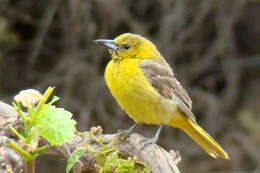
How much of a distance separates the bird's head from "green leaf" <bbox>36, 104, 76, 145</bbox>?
2.14 meters

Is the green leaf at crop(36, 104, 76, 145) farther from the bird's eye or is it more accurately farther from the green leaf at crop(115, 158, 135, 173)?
the bird's eye

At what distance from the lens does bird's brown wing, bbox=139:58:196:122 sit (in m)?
3.60

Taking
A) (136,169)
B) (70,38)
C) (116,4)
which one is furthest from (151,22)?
(136,169)

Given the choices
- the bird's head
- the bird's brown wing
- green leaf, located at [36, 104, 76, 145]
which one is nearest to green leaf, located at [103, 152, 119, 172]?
green leaf, located at [36, 104, 76, 145]

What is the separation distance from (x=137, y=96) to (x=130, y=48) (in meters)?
0.59

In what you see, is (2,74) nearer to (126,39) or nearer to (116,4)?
(116,4)

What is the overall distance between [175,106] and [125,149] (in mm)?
1175

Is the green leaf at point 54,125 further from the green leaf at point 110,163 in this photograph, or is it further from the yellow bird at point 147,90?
the yellow bird at point 147,90

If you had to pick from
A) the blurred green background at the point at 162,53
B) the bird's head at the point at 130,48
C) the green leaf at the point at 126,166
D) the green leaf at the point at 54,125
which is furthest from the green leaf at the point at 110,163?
the blurred green background at the point at 162,53

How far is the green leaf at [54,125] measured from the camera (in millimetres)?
1535

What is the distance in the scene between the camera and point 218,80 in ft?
24.2

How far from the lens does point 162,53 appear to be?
6.45 meters

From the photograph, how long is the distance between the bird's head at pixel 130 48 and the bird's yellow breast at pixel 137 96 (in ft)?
0.74

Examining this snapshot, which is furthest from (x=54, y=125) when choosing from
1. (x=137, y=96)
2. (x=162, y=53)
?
(x=162, y=53)
